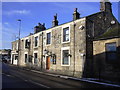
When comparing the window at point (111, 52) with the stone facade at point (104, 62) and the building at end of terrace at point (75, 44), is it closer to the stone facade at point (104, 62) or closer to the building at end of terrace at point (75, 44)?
the stone facade at point (104, 62)

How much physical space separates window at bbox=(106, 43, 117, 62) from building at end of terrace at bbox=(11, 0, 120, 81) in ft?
1.67

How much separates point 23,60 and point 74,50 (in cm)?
1604

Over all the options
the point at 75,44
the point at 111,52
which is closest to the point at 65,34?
the point at 75,44

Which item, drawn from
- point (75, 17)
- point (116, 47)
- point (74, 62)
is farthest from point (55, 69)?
point (116, 47)

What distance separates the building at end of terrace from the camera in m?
17.5

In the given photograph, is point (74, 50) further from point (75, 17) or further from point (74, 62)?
point (75, 17)

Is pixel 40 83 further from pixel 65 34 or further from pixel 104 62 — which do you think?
pixel 65 34

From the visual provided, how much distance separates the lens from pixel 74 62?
1841cm

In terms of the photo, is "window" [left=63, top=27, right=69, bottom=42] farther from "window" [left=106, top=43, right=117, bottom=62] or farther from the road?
the road

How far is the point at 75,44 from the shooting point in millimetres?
18656

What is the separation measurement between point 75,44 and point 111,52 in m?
4.41

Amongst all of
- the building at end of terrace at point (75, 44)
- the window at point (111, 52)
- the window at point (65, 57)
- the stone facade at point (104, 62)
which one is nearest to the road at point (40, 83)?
the stone facade at point (104, 62)

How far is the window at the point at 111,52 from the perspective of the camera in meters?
15.8

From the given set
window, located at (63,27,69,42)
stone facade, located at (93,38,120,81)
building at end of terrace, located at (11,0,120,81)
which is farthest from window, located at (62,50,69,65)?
stone facade, located at (93,38,120,81)
